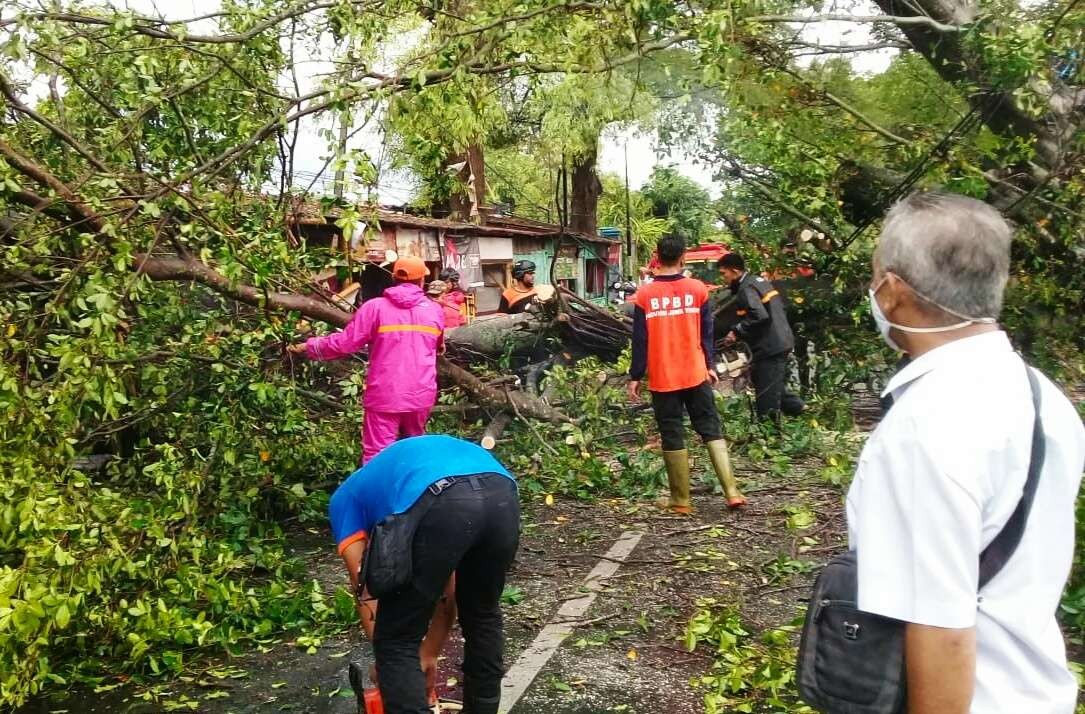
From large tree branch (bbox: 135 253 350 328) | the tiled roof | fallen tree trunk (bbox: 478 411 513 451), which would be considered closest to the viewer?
large tree branch (bbox: 135 253 350 328)

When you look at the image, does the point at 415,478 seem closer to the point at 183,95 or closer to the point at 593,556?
the point at 593,556

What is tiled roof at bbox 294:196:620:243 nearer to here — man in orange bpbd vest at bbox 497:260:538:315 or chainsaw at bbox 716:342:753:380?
man in orange bpbd vest at bbox 497:260:538:315

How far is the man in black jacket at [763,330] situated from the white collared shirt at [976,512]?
246 inches

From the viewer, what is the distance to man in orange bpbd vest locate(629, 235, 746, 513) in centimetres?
592

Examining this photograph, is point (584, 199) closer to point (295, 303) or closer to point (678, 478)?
point (678, 478)

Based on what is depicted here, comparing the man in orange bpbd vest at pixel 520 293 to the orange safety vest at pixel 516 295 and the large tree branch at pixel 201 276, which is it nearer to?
the orange safety vest at pixel 516 295

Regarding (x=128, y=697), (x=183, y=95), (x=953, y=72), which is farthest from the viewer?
(x=953, y=72)

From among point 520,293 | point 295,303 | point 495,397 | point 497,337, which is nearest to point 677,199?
point 520,293

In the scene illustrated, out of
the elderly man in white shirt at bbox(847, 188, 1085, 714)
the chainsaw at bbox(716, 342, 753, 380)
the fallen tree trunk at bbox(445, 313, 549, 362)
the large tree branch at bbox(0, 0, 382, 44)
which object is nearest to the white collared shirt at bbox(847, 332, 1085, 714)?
the elderly man in white shirt at bbox(847, 188, 1085, 714)

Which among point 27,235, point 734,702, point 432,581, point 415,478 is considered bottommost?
point 734,702

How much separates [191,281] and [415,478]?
328 centimetres

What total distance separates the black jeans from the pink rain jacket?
260 centimetres

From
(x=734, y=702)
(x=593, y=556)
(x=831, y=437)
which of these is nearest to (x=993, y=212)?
(x=734, y=702)

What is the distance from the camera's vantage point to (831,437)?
316 inches
